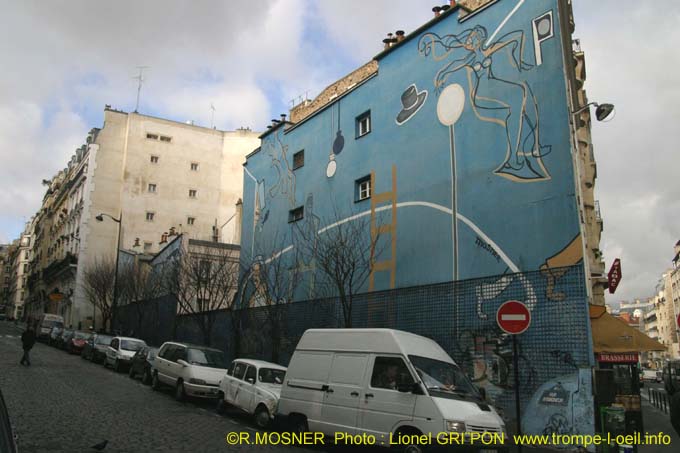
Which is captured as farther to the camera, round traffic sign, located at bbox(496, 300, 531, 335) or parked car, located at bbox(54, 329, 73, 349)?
parked car, located at bbox(54, 329, 73, 349)

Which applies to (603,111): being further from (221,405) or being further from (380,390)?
(221,405)

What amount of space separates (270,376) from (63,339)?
29.0 m

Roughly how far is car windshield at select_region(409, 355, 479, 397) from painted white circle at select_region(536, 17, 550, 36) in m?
10.5

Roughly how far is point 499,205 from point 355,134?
28.3 feet

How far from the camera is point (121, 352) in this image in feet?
79.3

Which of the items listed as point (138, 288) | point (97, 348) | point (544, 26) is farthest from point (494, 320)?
point (138, 288)

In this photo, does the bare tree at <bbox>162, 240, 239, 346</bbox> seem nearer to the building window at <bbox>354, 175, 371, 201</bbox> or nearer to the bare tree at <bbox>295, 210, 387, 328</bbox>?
the bare tree at <bbox>295, 210, 387, 328</bbox>

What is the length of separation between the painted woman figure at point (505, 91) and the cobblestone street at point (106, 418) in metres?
9.96

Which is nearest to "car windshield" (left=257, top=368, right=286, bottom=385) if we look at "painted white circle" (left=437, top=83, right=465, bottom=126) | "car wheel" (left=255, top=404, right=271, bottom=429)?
"car wheel" (left=255, top=404, right=271, bottom=429)

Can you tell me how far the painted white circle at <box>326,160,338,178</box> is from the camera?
2339 centimetres

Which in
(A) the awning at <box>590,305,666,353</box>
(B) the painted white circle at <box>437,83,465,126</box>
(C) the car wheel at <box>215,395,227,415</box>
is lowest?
(C) the car wheel at <box>215,395,227,415</box>

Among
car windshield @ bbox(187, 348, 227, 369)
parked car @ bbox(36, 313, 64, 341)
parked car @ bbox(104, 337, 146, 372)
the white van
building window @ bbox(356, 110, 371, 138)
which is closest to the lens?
the white van

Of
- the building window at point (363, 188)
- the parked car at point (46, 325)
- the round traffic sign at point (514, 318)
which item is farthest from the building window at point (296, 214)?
the parked car at point (46, 325)

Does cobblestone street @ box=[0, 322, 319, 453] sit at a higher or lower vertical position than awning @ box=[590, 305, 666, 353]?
lower
